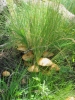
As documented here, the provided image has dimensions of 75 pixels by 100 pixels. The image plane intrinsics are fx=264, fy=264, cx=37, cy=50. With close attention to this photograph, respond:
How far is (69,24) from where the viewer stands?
3188 mm

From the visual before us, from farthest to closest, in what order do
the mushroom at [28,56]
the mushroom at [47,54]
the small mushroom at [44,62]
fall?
the mushroom at [47,54] < the mushroom at [28,56] < the small mushroom at [44,62]

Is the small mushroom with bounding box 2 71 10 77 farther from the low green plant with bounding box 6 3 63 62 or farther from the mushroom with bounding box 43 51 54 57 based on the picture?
the mushroom with bounding box 43 51 54 57

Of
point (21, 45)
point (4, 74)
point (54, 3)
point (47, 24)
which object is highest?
point (54, 3)

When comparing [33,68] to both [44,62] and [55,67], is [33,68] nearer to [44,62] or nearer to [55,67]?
[44,62]

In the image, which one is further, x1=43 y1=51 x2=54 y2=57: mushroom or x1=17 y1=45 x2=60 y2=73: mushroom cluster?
x1=43 y1=51 x2=54 y2=57: mushroom

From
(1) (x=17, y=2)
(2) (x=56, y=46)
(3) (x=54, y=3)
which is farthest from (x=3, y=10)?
(2) (x=56, y=46)

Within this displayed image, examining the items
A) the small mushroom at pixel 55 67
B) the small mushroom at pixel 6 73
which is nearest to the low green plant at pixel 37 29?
the small mushroom at pixel 55 67

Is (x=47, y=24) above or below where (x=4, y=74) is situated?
above

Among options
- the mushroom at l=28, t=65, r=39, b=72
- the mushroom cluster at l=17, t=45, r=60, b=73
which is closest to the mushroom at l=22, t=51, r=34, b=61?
the mushroom cluster at l=17, t=45, r=60, b=73

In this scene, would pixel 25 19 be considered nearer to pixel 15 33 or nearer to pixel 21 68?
pixel 15 33

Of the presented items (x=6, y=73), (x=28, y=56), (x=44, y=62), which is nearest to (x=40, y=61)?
(x=44, y=62)

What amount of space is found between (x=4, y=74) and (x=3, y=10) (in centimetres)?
116

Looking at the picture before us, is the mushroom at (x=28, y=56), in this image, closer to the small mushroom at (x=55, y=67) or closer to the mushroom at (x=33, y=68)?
the mushroom at (x=33, y=68)

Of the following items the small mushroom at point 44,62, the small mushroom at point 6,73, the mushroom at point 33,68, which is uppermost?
the small mushroom at point 44,62
